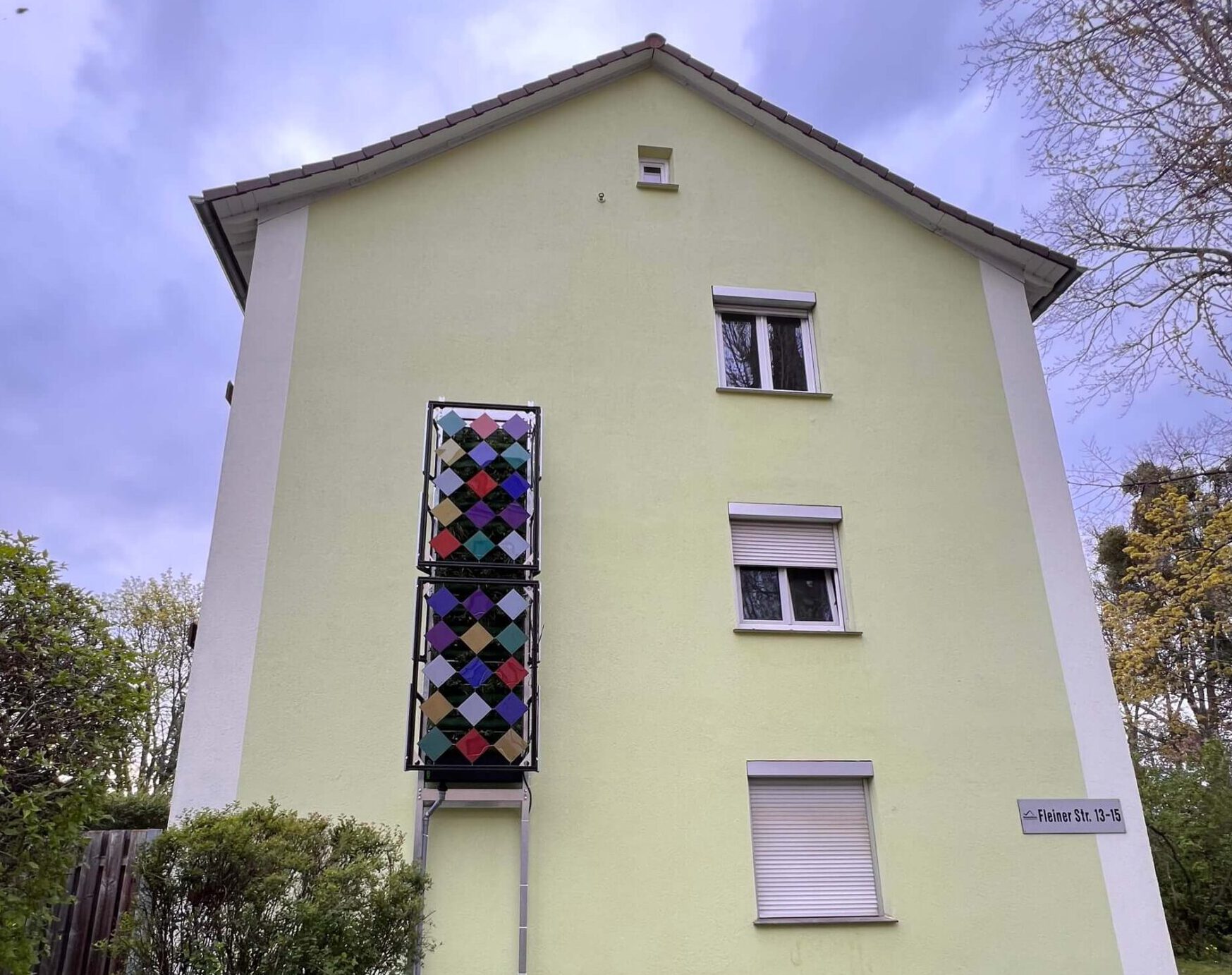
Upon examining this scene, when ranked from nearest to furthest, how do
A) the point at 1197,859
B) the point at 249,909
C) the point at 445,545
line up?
the point at 249,909 < the point at 445,545 < the point at 1197,859

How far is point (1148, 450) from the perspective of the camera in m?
17.0

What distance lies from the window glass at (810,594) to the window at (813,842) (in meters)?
1.43

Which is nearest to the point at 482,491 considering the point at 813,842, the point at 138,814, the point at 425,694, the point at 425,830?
the point at 425,694

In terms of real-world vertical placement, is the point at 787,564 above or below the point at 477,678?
above

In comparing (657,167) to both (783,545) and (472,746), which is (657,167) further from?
(472,746)

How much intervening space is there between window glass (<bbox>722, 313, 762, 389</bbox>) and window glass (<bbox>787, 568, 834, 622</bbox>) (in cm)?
207

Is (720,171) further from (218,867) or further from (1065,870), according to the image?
(218,867)

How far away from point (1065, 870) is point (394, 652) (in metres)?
6.21

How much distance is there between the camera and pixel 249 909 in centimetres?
569

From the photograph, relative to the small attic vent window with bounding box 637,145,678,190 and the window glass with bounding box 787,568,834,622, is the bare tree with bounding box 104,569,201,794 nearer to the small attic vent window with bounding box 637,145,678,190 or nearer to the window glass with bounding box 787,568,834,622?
the small attic vent window with bounding box 637,145,678,190

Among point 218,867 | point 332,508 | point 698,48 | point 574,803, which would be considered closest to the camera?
→ point 218,867

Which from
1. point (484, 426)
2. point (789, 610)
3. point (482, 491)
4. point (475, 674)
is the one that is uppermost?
point (484, 426)

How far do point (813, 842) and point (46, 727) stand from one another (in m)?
6.09

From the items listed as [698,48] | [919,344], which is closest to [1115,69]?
[919,344]
